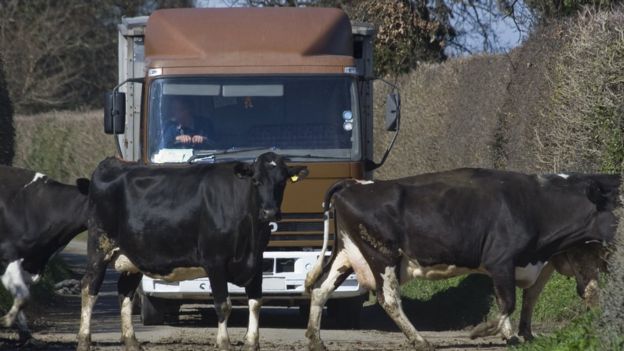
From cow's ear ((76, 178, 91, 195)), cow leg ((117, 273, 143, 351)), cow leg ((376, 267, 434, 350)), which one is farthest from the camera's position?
cow's ear ((76, 178, 91, 195))

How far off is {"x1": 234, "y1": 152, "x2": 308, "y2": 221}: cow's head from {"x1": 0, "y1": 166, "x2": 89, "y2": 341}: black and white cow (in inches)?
87.7

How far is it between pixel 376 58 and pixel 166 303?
1332cm

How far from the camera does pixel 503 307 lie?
39.7 feet

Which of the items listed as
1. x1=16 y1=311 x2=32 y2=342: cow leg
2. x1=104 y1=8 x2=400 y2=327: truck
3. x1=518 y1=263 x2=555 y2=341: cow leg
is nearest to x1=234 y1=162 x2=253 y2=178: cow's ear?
x1=104 y1=8 x2=400 y2=327: truck

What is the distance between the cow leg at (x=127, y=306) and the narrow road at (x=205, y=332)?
11.7 inches

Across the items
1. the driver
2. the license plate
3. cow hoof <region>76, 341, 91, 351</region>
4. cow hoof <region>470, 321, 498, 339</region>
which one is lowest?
cow hoof <region>76, 341, 91, 351</region>

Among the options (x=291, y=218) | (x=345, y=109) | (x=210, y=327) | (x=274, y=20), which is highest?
(x=274, y=20)

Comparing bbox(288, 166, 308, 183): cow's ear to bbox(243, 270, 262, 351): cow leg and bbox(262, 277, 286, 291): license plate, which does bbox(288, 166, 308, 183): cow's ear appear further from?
bbox(262, 277, 286, 291): license plate

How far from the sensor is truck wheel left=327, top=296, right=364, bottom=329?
15438mm

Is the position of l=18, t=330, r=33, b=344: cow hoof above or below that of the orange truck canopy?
below

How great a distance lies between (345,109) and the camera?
48.4 ft

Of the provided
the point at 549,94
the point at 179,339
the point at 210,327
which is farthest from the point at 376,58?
→ the point at 179,339

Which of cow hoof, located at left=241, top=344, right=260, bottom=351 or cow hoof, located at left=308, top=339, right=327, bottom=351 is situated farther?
cow hoof, located at left=308, top=339, right=327, bottom=351

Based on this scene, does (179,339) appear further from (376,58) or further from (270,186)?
(376,58)
